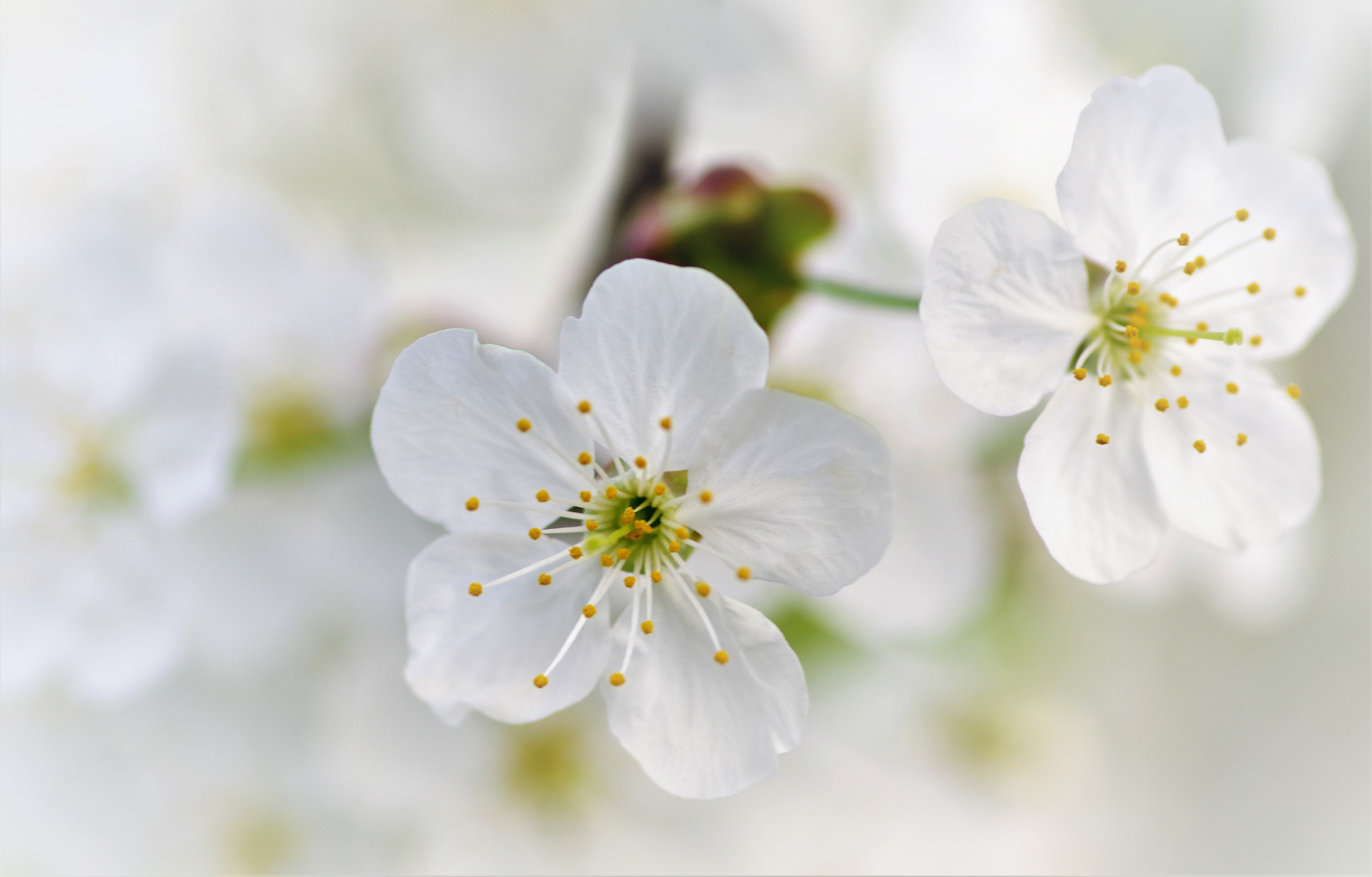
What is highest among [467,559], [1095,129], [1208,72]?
[1208,72]

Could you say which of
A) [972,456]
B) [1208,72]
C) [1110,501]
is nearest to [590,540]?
[1110,501]

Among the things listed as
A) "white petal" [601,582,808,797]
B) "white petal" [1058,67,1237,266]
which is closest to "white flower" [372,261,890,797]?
"white petal" [601,582,808,797]

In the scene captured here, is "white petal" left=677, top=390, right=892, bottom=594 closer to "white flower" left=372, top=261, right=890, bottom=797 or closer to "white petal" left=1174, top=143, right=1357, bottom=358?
"white flower" left=372, top=261, right=890, bottom=797

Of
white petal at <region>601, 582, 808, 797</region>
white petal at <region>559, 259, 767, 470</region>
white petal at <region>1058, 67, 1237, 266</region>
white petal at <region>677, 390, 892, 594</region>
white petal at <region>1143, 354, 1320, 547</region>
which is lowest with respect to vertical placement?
white petal at <region>601, 582, 808, 797</region>

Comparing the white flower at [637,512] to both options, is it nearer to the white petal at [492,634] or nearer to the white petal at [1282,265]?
the white petal at [492,634]

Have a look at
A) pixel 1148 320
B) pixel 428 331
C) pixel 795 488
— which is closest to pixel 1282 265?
pixel 1148 320

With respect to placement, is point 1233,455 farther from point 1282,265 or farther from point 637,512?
point 637,512

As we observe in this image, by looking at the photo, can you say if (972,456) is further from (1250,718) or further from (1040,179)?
(1250,718)
